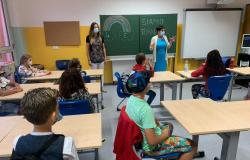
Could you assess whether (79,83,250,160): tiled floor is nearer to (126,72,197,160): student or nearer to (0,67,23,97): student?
(126,72,197,160): student

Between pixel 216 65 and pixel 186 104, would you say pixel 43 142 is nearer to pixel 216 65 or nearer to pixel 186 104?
pixel 186 104

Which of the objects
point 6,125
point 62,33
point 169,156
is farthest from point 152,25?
point 6,125

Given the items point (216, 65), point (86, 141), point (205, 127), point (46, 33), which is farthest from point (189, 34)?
point (86, 141)

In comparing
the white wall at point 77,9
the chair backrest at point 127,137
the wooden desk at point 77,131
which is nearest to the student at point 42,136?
the wooden desk at point 77,131

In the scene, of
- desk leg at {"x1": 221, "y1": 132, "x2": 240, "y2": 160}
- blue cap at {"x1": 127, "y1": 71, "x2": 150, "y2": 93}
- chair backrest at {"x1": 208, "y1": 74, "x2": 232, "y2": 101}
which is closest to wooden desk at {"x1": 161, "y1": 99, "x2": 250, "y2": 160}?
desk leg at {"x1": 221, "y1": 132, "x2": 240, "y2": 160}

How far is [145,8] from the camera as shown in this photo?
225 inches

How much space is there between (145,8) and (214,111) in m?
4.40

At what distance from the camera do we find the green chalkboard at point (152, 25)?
572 cm

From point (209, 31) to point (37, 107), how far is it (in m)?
5.95

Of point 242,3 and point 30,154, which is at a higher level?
point 242,3

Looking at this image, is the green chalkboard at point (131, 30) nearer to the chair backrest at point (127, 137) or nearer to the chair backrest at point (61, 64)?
the chair backrest at point (61, 64)

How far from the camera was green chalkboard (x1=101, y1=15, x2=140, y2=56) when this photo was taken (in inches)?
220

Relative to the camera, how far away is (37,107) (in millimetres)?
1106

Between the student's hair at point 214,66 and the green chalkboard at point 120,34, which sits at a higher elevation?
the green chalkboard at point 120,34
